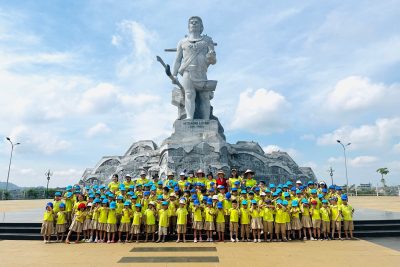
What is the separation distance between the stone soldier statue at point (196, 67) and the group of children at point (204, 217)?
8389 mm

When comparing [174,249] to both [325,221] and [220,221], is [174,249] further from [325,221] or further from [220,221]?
[325,221]

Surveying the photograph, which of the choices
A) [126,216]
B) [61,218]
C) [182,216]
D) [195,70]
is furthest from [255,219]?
[195,70]

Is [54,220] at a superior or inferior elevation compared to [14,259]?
superior

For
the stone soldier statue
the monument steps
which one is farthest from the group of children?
the stone soldier statue

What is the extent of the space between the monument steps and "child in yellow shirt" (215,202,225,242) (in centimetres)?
42

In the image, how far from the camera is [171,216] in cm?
947

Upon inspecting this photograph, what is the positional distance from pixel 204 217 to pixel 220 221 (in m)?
0.47

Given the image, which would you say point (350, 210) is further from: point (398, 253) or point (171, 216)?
point (171, 216)

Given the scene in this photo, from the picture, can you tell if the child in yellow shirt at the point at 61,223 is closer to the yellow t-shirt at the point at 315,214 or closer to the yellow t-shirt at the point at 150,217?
the yellow t-shirt at the point at 150,217

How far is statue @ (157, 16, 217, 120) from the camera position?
1750 centimetres

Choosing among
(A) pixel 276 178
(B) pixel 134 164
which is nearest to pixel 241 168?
(A) pixel 276 178

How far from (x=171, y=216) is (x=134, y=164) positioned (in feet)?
30.4

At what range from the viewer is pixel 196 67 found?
1755 centimetres

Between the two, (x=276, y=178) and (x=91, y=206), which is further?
(x=276, y=178)
